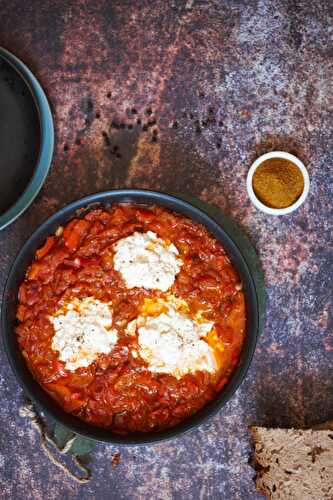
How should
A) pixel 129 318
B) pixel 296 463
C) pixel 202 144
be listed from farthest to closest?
pixel 202 144 < pixel 296 463 < pixel 129 318

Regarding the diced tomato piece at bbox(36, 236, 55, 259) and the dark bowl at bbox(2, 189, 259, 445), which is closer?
the dark bowl at bbox(2, 189, 259, 445)

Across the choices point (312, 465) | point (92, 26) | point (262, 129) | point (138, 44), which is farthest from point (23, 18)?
point (312, 465)

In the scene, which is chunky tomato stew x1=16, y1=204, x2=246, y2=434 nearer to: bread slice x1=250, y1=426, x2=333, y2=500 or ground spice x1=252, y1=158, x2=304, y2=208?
ground spice x1=252, y1=158, x2=304, y2=208

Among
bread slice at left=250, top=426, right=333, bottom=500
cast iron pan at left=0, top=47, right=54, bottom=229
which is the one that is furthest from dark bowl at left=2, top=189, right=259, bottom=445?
bread slice at left=250, top=426, right=333, bottom=500

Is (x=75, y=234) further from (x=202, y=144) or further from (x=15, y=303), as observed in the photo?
(x=202, y=144)

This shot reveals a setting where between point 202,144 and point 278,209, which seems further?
point 202,144

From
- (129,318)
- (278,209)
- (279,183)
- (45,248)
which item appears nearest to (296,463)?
(129,318)
